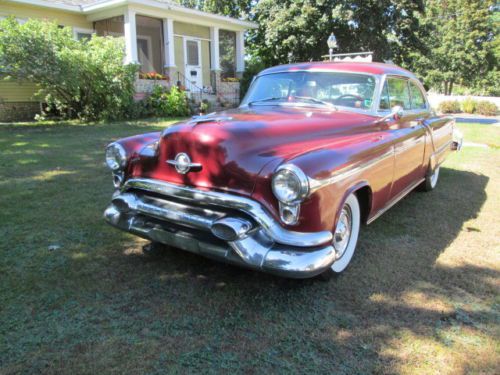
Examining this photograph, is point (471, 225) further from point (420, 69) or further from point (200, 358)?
point (420, 69)

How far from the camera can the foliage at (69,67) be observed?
35.7 ft

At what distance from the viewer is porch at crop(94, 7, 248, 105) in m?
16.0

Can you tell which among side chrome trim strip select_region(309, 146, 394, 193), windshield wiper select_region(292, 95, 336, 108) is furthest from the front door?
side chrome trim strip select_region(309, 146, 394, 193)

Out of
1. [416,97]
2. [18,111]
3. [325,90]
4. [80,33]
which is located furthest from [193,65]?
[325,90]

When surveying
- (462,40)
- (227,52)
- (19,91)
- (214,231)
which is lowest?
(214,231)

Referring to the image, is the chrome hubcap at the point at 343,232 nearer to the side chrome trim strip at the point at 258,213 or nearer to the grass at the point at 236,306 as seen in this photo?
the grass at the point at 236,306

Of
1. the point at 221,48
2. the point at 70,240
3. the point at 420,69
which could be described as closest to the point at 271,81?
the point at 70,240

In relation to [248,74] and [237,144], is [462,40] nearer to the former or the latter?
[248,74]

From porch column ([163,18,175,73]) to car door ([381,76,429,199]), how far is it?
41.3 feet

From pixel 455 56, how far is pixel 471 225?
36.0 meters

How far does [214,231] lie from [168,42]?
1478 centimetres

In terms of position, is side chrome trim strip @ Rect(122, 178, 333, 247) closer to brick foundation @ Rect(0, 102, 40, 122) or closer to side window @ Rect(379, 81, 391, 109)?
side window @ Rect(379, 81, 391, 109)

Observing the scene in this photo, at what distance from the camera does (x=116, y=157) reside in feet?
11.6

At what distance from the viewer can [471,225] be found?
4.38 metres
